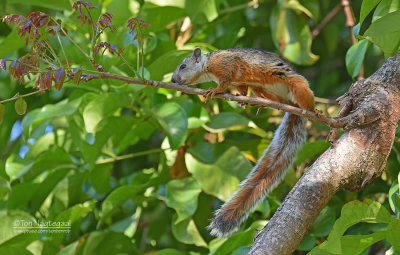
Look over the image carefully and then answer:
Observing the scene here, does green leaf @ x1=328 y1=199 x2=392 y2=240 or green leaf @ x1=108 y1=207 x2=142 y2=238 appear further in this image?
green leaf @ x1=108 y1=207 x2=142 y2=238

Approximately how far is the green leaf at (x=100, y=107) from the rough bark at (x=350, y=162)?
41.0 inches

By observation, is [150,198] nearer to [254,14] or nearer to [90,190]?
[90,190]

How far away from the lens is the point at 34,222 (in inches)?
103

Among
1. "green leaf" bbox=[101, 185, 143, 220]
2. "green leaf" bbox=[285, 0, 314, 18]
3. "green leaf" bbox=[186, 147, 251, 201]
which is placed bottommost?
"green leaf" bbox=[101, 185, 143, 220]

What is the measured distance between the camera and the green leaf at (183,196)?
8.00 ft

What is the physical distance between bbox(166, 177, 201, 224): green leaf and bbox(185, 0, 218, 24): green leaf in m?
0.81

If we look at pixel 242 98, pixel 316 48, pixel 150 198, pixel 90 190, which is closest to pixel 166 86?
pixel 242 98

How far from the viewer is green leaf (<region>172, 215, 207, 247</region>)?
97.7 inches

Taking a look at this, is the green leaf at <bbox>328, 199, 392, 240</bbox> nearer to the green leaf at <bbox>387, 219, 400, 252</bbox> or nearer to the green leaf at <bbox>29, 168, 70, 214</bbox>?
the green leaf at <bbox>387, 219, 400, 252</bbox>

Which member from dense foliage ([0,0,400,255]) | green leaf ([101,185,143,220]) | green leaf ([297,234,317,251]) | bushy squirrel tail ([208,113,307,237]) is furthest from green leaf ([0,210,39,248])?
green leaf ([297,234,317,251])

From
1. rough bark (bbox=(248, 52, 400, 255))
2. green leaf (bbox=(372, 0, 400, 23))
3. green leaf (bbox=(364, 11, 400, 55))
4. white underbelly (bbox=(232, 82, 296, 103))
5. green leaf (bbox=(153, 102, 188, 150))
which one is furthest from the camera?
green leaf (bbox=(153, 102, 188, 150))

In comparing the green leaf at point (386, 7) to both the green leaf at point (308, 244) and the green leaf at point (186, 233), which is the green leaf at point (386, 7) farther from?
the green leaf at point (186, 233)

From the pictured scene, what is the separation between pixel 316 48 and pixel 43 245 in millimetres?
2318

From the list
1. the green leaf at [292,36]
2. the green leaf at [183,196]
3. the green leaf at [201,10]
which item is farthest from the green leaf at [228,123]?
the green leaf at [292,36]
